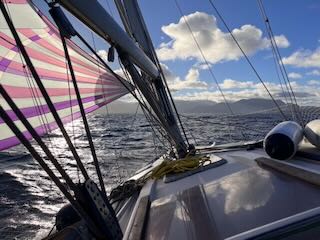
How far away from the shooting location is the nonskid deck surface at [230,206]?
2.02 m

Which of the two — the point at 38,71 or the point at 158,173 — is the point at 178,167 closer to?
the point at 158,173

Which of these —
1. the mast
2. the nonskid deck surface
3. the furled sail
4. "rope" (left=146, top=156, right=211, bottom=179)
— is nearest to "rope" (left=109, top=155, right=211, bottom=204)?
"rope" (left=146, top=156, right=211, bottom=179)

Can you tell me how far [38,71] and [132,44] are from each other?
7.91 ft

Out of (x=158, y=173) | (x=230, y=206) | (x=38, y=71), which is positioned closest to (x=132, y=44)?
(x=230, y=206)

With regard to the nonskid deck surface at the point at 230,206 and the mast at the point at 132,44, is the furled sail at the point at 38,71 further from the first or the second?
the nonskid deck surface at the point at 230,206

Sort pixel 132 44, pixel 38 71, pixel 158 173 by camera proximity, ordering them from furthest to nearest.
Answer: pixel 38 71 → pixel 158 173 → pixel 132 44

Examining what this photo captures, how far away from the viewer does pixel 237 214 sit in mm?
2197

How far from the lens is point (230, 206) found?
7.77 feet

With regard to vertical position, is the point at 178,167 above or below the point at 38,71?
below

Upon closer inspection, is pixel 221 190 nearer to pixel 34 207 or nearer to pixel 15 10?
pixel 15 10

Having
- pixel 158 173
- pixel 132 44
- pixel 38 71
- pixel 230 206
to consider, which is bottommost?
pixel 158 173

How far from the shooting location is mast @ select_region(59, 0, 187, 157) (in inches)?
79.4

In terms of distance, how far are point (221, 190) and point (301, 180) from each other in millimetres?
685

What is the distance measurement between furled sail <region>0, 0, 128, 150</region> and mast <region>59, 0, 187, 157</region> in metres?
0.51
